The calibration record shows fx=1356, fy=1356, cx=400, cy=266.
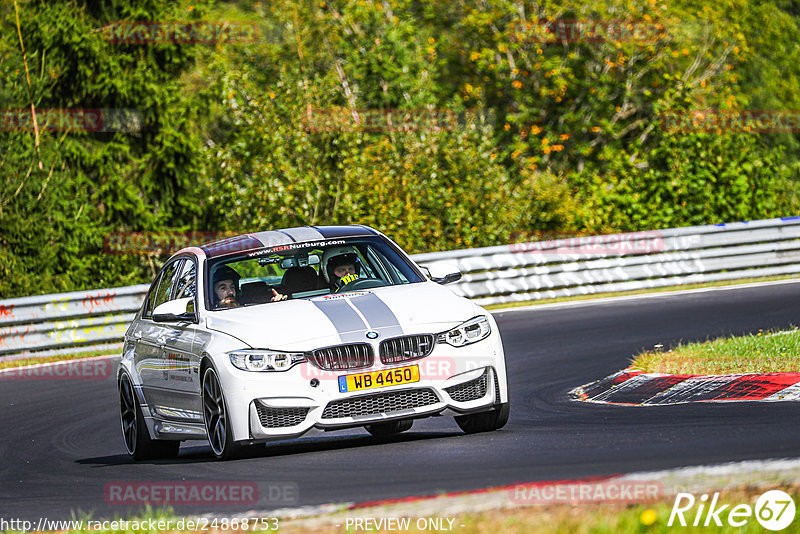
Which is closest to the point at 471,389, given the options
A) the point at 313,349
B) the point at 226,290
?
the point at 313,349

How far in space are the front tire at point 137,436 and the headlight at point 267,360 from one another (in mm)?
2082

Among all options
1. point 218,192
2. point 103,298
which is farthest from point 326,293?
point 218,192

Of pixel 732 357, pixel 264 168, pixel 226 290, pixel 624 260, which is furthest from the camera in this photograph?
pixel 264 168

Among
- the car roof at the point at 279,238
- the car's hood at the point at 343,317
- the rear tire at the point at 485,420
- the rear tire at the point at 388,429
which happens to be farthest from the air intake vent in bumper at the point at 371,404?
the car roof at the point at 279,238

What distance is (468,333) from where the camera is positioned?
9.05 m

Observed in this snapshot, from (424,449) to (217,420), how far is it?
1.41 m

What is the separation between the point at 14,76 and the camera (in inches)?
1084

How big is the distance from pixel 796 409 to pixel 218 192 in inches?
795

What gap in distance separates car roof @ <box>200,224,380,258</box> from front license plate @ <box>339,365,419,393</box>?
1877 mm

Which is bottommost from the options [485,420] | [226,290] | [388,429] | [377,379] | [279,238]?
[388,429]

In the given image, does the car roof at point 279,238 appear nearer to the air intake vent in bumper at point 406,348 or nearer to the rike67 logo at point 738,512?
the air intake vent in bumper at point 406,348

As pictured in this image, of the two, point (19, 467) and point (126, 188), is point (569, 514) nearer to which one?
point (19, 467)

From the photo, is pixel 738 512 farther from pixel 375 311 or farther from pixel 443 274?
A: pixel 443 274

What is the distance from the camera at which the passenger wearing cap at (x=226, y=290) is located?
31.9ft
